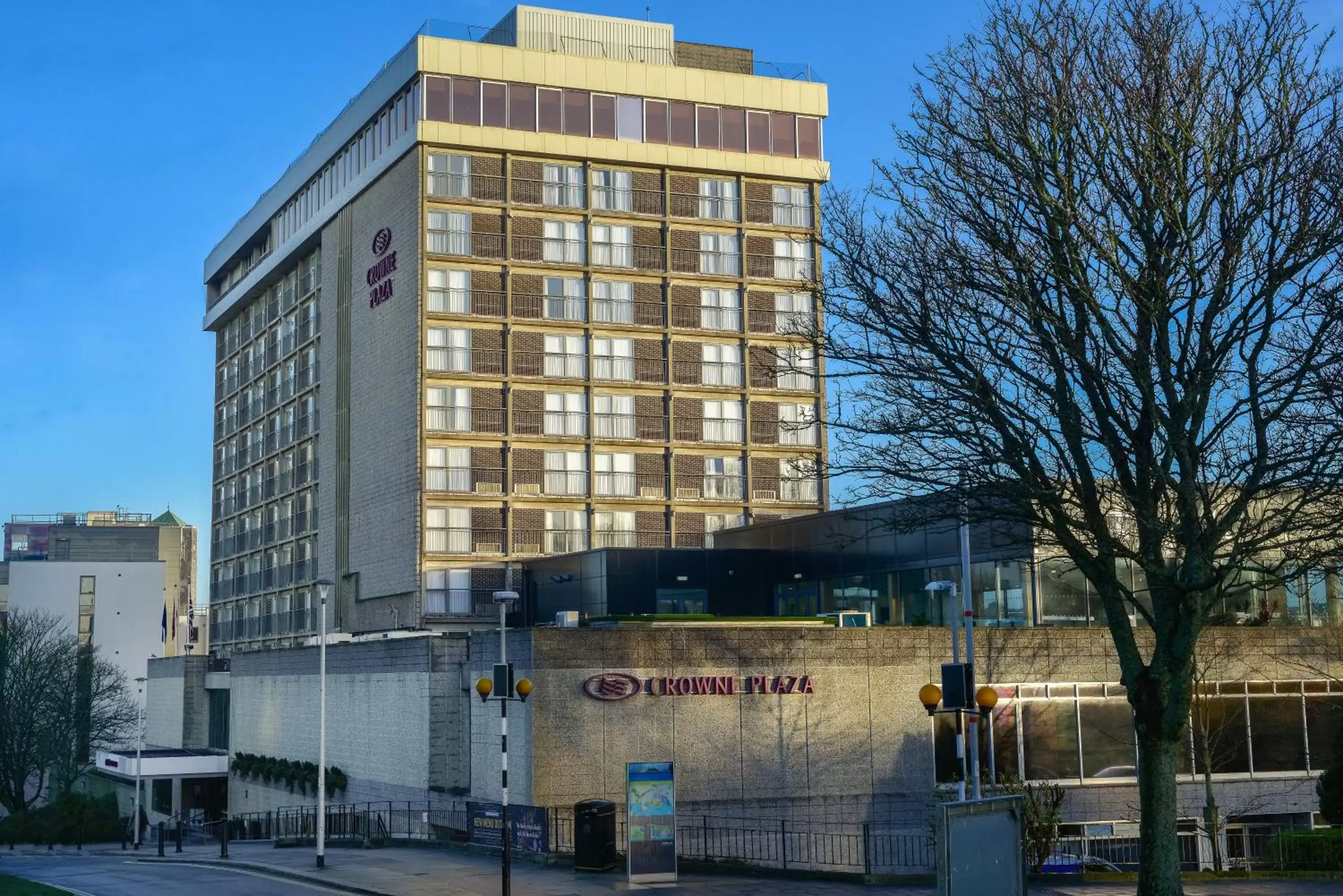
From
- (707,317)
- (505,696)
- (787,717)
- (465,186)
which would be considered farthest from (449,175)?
(505,696)

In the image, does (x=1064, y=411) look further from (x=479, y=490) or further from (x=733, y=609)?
(x=479, y=490)

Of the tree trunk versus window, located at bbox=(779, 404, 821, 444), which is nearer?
the tree trunk

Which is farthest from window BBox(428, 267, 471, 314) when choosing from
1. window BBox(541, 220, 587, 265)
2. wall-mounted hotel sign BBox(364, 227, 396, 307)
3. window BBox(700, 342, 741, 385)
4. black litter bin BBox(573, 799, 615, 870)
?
black litter bin BBox(573, 799, 615, 870)

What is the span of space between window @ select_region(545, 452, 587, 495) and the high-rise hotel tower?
110mm

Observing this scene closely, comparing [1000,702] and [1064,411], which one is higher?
[1064,411]

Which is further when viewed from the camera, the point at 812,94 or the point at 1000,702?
the point at 812,94

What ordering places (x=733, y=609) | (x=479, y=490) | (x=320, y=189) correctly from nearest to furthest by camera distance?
(x=733, y=609), (x=479, y=490), (x=320, y=189)

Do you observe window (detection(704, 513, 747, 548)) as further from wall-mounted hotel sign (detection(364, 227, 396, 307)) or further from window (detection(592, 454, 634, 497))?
wall-mounted hotel sign (detection(364, 227, 396, 307))

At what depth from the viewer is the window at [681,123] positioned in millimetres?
76625

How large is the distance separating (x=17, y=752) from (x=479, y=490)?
42.8 m

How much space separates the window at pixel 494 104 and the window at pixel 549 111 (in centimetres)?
163

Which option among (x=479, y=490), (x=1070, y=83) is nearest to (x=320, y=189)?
(x=479, y=490)

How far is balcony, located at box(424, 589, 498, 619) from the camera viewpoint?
69812mm

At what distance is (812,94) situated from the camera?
78.9m
